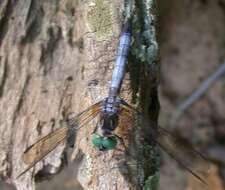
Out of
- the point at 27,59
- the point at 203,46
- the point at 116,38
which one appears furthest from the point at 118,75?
the point at 203,46

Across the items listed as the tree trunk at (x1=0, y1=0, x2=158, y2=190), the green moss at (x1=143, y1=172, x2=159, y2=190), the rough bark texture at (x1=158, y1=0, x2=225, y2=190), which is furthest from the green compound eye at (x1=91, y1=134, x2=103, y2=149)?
the rough bark texture at (x1=158, y1=0, x2=225, y2=190)

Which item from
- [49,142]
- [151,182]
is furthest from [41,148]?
[151,182]

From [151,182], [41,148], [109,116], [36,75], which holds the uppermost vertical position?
[36,75]

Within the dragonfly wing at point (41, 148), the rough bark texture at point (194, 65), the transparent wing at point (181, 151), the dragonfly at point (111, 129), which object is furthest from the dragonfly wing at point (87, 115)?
the rough bark texture at point (194, 65)

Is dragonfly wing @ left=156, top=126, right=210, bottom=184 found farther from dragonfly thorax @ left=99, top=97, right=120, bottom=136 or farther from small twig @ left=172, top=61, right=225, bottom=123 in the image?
small twig @ left=172, top=61, right=225, bottom=123

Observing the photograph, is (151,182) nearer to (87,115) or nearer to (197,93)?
(87,115)

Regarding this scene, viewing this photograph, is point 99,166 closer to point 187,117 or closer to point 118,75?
point 118,75
